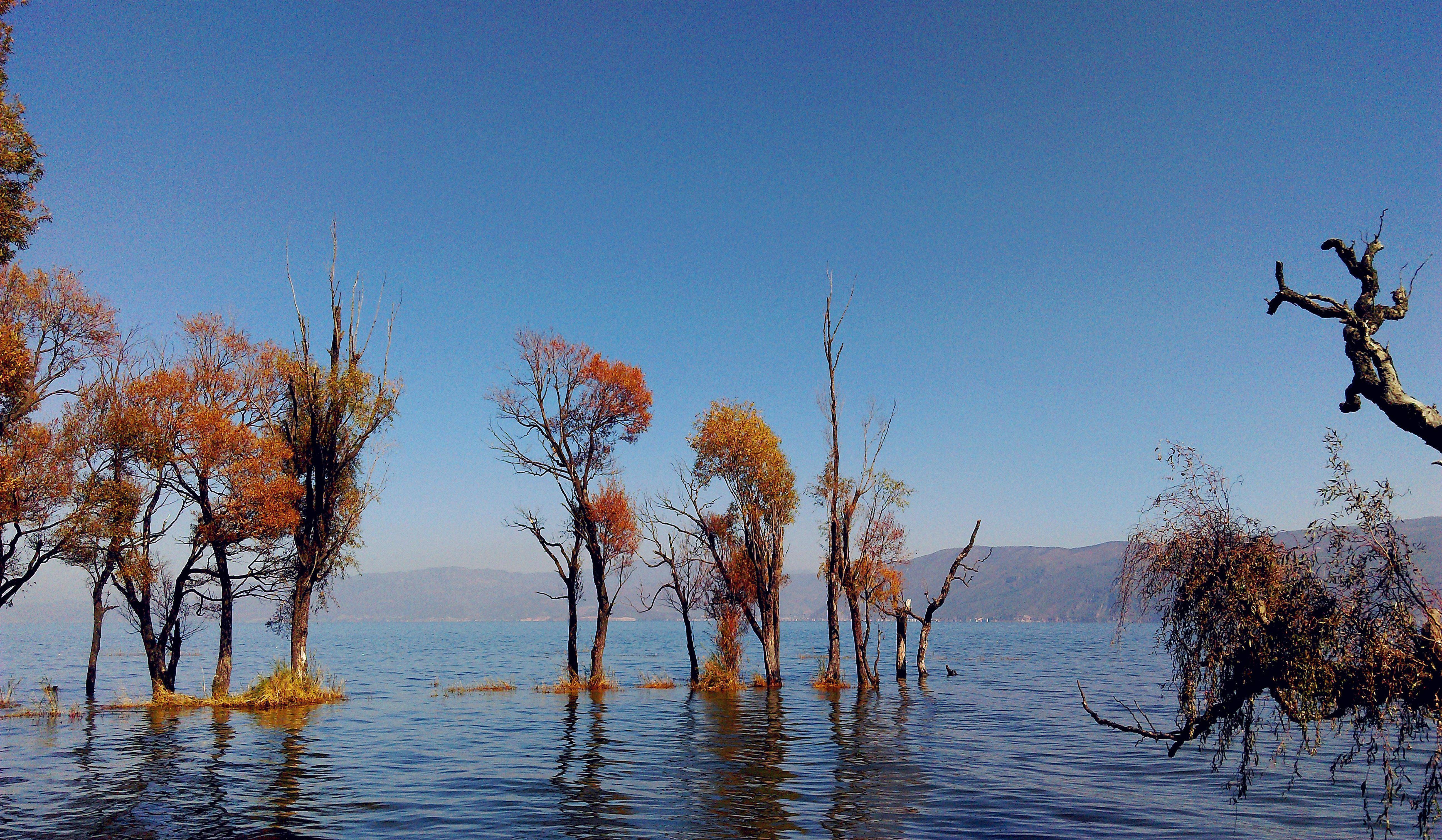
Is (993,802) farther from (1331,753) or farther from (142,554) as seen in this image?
(142,554)

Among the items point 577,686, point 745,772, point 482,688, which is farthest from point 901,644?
point 745,772

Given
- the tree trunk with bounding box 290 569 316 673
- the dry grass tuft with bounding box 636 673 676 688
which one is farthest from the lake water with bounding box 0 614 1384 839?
the tree trunk with bounding box 290 569 316 673

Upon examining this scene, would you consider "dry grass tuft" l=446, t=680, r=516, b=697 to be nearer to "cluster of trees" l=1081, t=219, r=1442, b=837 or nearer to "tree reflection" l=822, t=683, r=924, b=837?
"tree reflection" l=822, t=683, r=924, b=837

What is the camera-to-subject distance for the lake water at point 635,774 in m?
16.3

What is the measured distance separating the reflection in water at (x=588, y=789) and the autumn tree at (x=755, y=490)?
45.3ft

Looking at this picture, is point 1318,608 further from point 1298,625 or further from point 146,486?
point 146,486

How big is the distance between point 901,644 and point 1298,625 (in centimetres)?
3888

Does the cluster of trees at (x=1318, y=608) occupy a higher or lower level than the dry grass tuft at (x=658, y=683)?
higher

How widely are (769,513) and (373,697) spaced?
862 inches

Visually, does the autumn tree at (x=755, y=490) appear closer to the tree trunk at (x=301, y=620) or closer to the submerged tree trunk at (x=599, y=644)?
the submerged tree trunk at (x=599, y=644)

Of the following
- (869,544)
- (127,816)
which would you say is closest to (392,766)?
(127,816)

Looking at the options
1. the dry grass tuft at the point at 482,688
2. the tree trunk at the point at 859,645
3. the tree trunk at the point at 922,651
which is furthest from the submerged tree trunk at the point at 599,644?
the tree trunk at the point at 922,651

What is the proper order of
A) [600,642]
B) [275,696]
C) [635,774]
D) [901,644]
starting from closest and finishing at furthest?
[635,774] → [275,696] → [600,642] → [901,644]

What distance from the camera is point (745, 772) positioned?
21.6 metres
